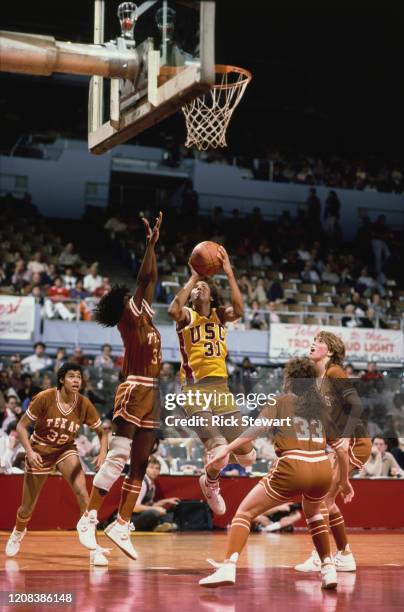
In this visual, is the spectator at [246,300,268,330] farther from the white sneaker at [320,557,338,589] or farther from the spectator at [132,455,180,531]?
the white sneaker at [320,557,338,589]

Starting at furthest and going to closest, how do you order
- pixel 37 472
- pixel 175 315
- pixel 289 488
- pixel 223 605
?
pixel 37 472 < pixel 175 315 < pixel 289 488 < pixel 223 605

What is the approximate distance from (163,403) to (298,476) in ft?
27.1

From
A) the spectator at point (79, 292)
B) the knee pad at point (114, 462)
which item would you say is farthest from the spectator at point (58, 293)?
the knee pad at point (114, 462)

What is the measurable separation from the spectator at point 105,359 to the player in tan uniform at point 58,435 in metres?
8.09

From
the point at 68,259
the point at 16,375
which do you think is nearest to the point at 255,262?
the point at 68,259

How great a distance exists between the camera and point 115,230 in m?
26.2

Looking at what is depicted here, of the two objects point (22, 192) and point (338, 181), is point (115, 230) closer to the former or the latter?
point (22, 192)

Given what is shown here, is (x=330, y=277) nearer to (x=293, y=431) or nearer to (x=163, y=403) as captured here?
(x=163, y=403)

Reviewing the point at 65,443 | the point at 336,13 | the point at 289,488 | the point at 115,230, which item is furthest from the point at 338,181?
the point at 289,488

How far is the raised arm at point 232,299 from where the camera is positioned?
8372 mm

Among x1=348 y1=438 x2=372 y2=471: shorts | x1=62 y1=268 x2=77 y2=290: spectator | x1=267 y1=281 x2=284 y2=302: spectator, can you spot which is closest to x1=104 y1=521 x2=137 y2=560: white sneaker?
x1=348 y1=438 x2=372 y2=471: shorts

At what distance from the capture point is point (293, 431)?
746 cm

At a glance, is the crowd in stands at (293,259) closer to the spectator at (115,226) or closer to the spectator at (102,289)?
the spectator at (115,226)

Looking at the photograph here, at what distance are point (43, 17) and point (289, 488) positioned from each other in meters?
23.0
